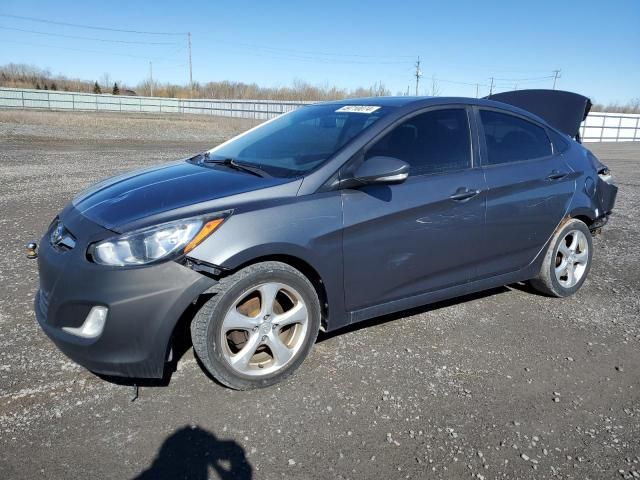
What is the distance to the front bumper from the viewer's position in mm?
2436

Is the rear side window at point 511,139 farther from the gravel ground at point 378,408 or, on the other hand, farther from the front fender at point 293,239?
the front fender at point 293,239

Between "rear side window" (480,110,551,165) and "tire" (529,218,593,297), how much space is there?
2.37 feet

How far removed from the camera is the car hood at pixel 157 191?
270cm

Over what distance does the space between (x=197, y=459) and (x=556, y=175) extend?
11.4 feet

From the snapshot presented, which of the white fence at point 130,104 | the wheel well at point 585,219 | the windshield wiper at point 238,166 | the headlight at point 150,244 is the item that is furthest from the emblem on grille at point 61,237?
the white fence at point 130,104

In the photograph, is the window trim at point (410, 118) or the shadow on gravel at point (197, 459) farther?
the window trim at point (410, 118)

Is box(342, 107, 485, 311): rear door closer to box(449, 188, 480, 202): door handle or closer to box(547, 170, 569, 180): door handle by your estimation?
box(449, 188, 480, 202): door handle

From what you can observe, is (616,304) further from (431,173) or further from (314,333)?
(314,333)

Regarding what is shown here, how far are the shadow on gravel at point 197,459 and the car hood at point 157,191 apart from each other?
1121 mm

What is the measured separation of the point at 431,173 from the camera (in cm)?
341

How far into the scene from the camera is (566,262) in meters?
4.39

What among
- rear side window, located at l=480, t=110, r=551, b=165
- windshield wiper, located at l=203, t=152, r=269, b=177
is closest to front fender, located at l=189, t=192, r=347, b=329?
windshield wiper, located at l=203, t=152, r=269, b=177

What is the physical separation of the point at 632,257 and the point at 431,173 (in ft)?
12.2

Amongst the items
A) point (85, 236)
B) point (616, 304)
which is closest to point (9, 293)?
point (85, 236)
